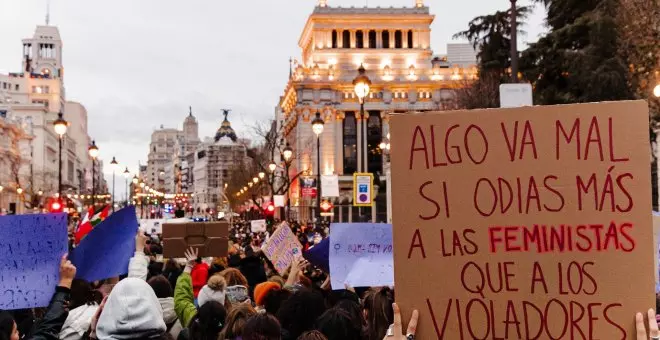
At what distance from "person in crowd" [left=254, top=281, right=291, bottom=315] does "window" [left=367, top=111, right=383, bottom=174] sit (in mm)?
83449

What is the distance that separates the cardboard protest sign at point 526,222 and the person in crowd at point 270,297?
356cm

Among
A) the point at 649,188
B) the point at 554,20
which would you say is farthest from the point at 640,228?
the point at 554,20

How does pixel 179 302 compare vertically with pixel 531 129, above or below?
below

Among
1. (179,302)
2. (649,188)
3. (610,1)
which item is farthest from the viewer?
(610,1)

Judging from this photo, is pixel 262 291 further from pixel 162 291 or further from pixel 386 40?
pixel 386 40

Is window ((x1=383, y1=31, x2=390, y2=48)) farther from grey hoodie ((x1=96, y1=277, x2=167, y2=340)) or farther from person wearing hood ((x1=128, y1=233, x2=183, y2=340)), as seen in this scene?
grey hoodie ((x1=96, y1=277, x2=167, y2=340))

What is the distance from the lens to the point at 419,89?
96750mm

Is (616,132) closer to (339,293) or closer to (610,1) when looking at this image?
(339,293)

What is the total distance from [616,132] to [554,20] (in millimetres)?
40790

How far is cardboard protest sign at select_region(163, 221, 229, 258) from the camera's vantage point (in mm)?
11336

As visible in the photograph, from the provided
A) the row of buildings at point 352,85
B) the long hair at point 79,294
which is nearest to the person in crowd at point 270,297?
the long hair at point 79,294

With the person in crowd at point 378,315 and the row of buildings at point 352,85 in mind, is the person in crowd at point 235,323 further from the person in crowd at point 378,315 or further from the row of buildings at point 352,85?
the row of buildings at point 352,85

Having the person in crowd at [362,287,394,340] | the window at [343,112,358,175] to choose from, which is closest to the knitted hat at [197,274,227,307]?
the person in crowd at [362,287,394,340]

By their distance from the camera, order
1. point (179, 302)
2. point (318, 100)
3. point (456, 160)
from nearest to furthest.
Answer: point (456, 160), point (179, 302), point (318, 100)
